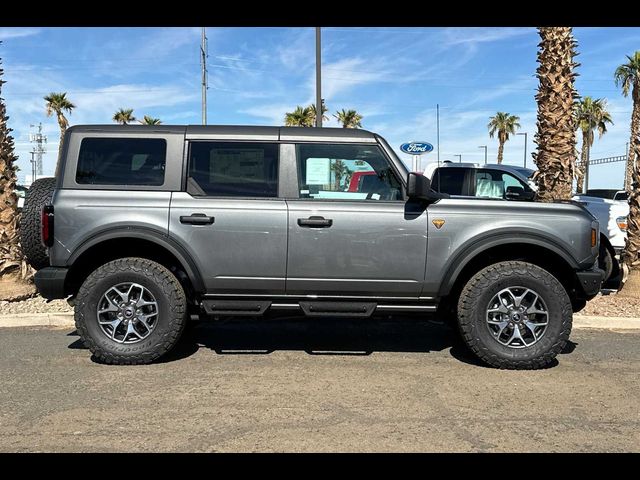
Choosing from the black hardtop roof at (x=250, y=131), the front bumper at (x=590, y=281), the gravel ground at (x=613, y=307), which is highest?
the black hardtop roof at (x=250, y=131)

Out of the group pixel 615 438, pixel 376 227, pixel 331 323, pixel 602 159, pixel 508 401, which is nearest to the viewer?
pixel 615 438

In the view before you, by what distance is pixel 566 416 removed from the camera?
3.60 m

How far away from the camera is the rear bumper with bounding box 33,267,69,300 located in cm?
448

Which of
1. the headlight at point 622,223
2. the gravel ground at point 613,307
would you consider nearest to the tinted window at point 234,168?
the gravel ground at point 613,307

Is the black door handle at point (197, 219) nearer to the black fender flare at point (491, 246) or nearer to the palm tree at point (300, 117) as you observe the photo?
the black fender flare at point (491, 246)

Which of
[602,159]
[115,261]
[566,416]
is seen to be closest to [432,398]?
[566,416]

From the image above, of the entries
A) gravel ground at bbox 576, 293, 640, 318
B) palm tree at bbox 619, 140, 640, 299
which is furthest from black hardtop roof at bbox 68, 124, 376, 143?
palm tree at bbox 619, 140, 640, 299

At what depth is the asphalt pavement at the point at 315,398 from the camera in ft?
10.5

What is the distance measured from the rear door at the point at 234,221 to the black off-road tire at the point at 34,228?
4.11ft

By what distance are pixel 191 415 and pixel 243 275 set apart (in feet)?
4.48
